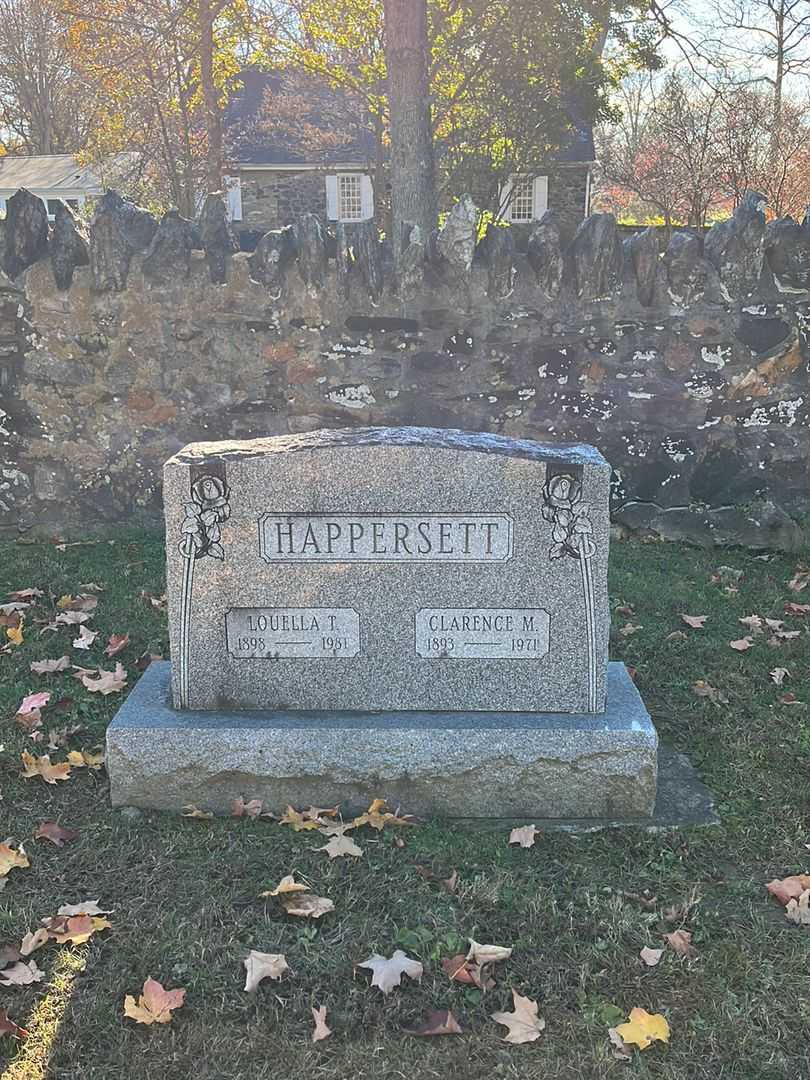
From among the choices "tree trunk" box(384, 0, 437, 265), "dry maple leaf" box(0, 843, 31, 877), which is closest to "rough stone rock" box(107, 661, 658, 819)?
"dry maple leaf" box(0, 843, 31, 877)

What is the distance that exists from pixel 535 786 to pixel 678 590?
8.10ft

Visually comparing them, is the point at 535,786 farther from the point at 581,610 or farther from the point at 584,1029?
the point at 584,1029

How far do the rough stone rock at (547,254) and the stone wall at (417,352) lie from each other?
0.04ft

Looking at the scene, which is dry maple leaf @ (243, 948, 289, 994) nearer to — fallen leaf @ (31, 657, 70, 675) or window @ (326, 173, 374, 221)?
fallen leaf @ (31, 657, 70, 675)

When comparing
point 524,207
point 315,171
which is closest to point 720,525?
point 524,207

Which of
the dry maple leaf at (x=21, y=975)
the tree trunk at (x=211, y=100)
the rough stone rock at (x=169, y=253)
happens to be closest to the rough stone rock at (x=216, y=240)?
the rough stone rock at (x=169, y=253)

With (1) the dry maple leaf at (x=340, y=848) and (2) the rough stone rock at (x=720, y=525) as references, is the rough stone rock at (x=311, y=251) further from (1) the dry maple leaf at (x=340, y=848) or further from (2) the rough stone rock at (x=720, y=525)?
(1) the dry maple leaf at (x=340, y=848)

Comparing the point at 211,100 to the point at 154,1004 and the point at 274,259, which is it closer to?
the point at 274,259

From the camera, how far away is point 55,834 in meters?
3.22

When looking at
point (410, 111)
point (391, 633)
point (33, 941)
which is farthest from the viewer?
point (410, 111)

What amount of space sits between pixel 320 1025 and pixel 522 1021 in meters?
0.51

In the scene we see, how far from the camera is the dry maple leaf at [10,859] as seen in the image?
9.93 ft

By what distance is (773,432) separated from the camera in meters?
6.51

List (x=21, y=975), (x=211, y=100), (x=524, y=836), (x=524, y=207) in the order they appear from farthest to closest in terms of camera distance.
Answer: (x=524, y=207)
(x=211, y=100)
(x=524, y=836)
(x=21, y=975)
